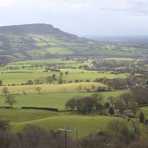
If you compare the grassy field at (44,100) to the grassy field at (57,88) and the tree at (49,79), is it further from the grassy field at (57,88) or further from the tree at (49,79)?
the tree at (49,79)

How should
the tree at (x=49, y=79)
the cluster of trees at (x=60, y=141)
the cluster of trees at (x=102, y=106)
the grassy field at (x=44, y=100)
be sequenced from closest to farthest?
the cluster of trees at (x=60, y=141) → the cluster of trees at (x=102, y=106) → the grassy field at (x=44, y=100) → the tree at (x=49, y=79)

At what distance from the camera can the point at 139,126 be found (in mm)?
50594

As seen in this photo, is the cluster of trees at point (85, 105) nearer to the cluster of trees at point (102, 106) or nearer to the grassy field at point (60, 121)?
the cluster of trees at point (102, 106)

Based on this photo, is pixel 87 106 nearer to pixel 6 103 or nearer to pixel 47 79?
pixel 6 103

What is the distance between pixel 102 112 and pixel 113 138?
73.3 feet

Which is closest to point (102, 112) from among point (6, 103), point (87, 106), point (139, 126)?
point (87, 106)

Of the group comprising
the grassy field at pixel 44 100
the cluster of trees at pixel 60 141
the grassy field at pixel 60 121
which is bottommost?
the grassy field at pixel 44 100

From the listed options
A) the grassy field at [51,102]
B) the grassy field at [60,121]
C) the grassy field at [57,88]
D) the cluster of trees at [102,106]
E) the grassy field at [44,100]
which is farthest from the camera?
the grassy field at [57,88]

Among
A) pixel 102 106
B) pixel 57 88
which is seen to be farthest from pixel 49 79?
pixel 102 106

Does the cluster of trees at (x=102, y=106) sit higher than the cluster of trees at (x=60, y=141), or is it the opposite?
the cluster of trees at (x=60, y=141)

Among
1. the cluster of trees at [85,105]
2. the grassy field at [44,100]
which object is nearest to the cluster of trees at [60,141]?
the cluster of trees at [85,105]

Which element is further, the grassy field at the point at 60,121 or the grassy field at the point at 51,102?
the grassy field at the point at 51,102

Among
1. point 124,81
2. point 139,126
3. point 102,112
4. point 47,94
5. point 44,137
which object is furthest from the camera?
point 124,81

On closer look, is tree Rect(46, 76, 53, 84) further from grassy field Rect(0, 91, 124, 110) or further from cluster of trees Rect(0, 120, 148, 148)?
cluster of trees Rect(0, 120, 148, 148)
